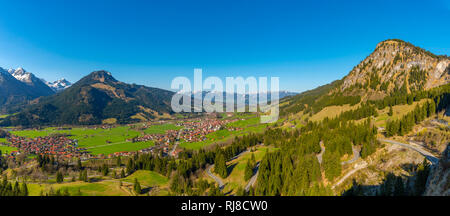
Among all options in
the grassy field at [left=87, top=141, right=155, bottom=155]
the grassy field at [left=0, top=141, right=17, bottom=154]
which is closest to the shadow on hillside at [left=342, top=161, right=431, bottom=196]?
the grassy field at [left=87, top=141, right=155, bottom=155]

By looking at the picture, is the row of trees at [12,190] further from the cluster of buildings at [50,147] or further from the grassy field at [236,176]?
the cluster of buildings at [50,147]

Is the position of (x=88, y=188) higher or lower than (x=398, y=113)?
lower

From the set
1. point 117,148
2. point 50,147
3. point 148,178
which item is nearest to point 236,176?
point 148,178

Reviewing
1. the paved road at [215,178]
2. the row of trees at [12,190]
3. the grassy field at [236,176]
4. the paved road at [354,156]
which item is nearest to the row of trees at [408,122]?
the paved road at [354,156]

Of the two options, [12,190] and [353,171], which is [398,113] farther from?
[12,190]

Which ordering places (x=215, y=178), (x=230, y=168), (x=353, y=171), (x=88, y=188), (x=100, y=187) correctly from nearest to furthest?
(x=353, y=171) < (x=88, y=188) < (x=100, y=187) < (x=215, y=178) < (x=230, y=168)

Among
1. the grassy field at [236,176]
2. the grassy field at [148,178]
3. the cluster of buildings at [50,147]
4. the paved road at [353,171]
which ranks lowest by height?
the grassy field at [148,178]

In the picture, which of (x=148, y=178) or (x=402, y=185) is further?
(x=148, y=178)

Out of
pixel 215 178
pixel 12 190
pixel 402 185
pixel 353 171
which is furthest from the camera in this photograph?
pixel 215 178

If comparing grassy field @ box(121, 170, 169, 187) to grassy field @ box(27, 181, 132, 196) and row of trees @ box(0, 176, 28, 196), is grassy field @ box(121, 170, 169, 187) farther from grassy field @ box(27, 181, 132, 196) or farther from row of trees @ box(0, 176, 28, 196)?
row of trees @ box(0, 176, 28, 196)
